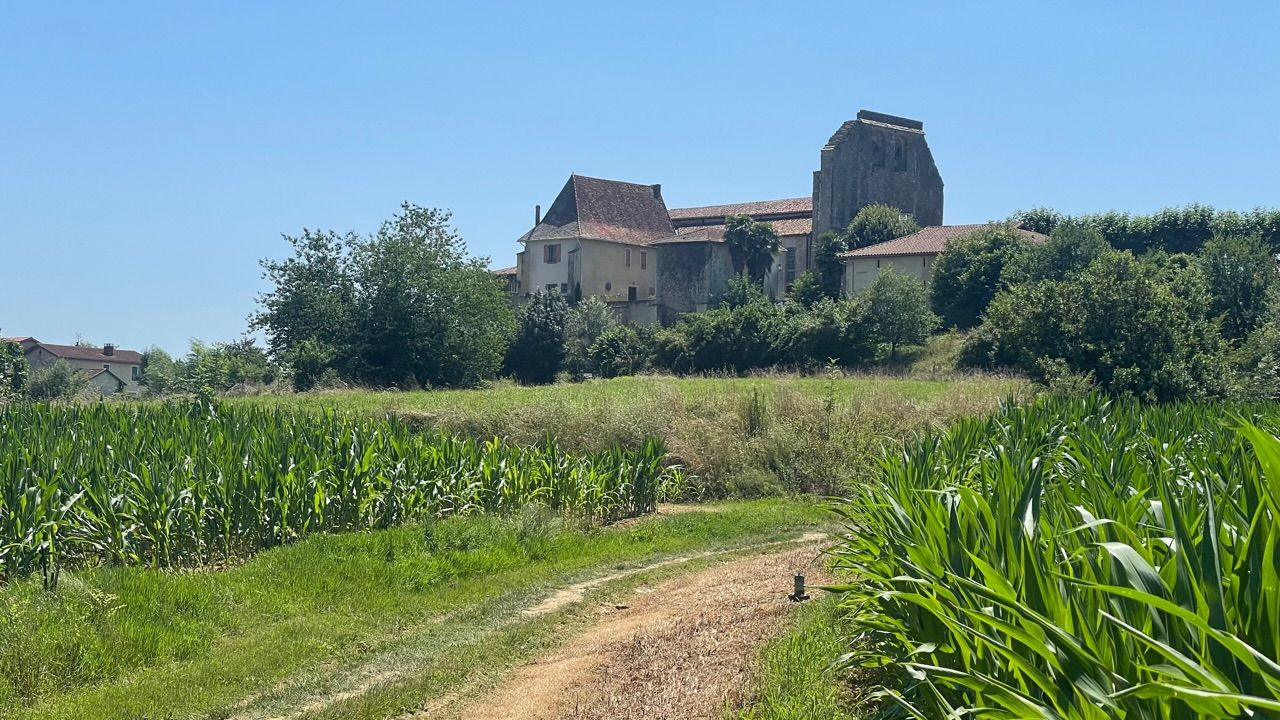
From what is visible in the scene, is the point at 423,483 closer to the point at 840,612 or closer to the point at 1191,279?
the point at 840,612

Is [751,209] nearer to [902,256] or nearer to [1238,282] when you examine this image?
[902,256]

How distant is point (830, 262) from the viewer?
70938mm

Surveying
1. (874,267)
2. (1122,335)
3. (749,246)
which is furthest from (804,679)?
(749,246)

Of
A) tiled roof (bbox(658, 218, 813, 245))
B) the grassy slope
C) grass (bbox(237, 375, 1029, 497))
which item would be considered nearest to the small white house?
tiled roof (bbox(658, 218, 813, 245))

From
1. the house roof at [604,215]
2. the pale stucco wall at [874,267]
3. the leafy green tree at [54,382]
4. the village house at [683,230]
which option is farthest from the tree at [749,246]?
the leafy green tree at [54,382]

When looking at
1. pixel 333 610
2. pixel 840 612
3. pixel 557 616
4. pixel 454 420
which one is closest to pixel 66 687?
pixel 333 610

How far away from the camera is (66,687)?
8.25 meters

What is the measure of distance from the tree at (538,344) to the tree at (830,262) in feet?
51.9

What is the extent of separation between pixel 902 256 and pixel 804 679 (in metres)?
61.2

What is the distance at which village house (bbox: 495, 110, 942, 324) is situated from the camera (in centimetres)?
7750

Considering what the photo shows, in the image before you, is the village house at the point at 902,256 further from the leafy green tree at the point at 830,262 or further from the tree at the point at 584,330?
the tree at the point at 584,330

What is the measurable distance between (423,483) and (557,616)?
206 inches

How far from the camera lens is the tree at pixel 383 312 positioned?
4922cm

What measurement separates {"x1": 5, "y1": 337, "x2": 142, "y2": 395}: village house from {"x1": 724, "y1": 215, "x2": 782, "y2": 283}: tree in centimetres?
5760
